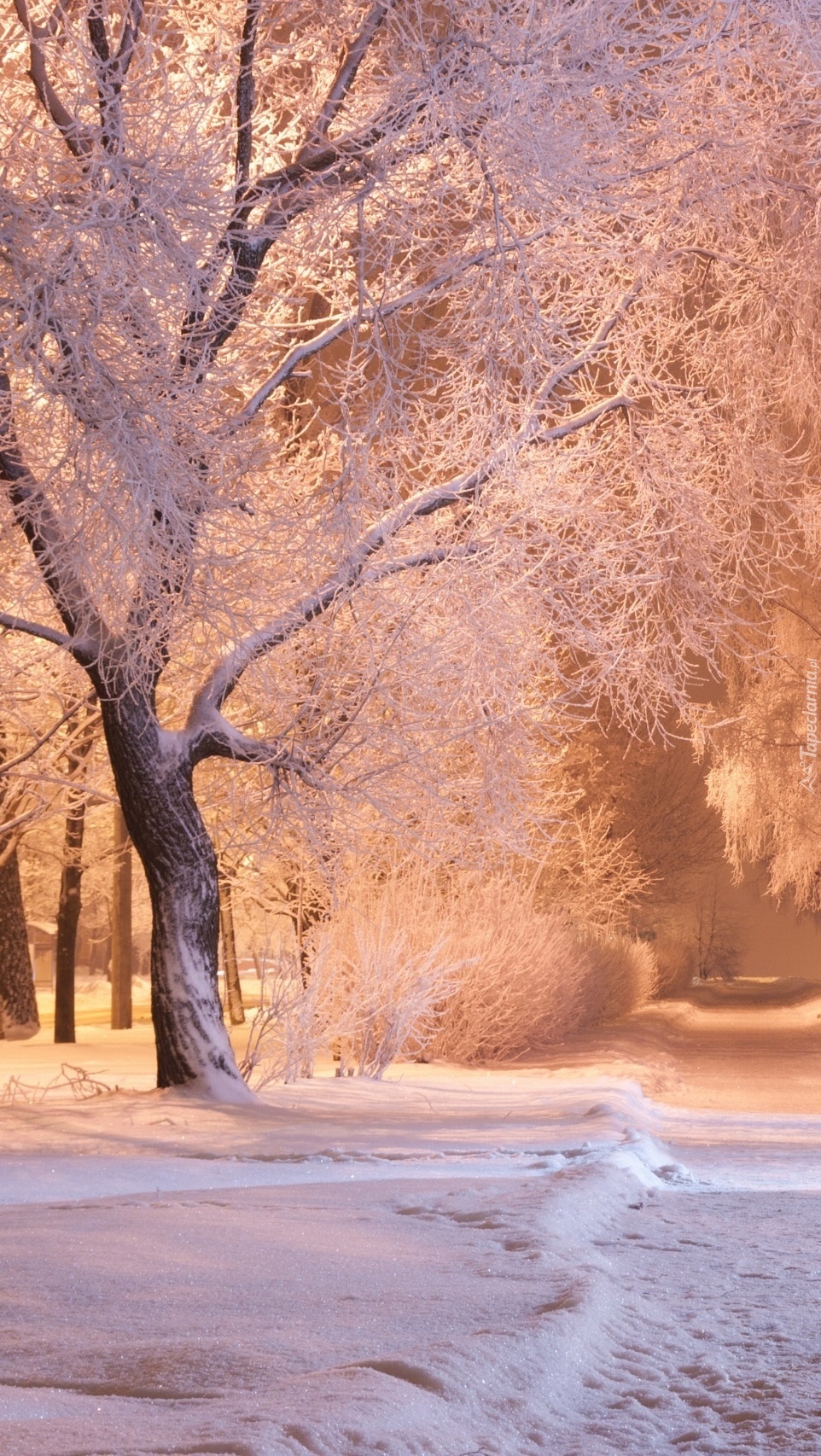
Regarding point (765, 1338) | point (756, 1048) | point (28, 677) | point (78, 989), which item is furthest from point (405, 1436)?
point (78, 989)

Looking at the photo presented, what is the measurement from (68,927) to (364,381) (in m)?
14.5

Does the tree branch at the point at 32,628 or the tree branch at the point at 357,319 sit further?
the tree branch at the point at 32,628

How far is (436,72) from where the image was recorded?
739 cm

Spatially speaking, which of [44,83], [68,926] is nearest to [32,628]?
[44,83]

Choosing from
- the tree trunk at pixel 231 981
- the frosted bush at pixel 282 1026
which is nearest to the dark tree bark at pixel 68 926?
the tree trunk at pixel 231 981

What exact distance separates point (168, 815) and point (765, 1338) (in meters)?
6.18

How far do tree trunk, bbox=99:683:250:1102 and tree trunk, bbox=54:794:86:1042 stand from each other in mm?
9763

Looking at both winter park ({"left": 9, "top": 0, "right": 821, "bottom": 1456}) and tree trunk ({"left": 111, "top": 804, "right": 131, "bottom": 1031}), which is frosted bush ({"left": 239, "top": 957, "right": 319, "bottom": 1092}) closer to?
winter park ({"left": 9, "top": 0, "right": 821, "bottom": 1456})

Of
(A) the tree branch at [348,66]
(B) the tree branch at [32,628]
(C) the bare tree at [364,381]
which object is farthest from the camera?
(B) the tree branch at [32,628]

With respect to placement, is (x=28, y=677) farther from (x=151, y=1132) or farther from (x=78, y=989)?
(x=78, y=989)

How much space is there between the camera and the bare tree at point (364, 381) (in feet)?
21.9

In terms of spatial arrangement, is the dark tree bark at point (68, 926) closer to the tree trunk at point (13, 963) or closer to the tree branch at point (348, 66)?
the tree trunk at point (13, 963)

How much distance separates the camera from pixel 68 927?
2164 centimetres

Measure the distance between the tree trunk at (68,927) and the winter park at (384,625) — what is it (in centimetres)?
451
